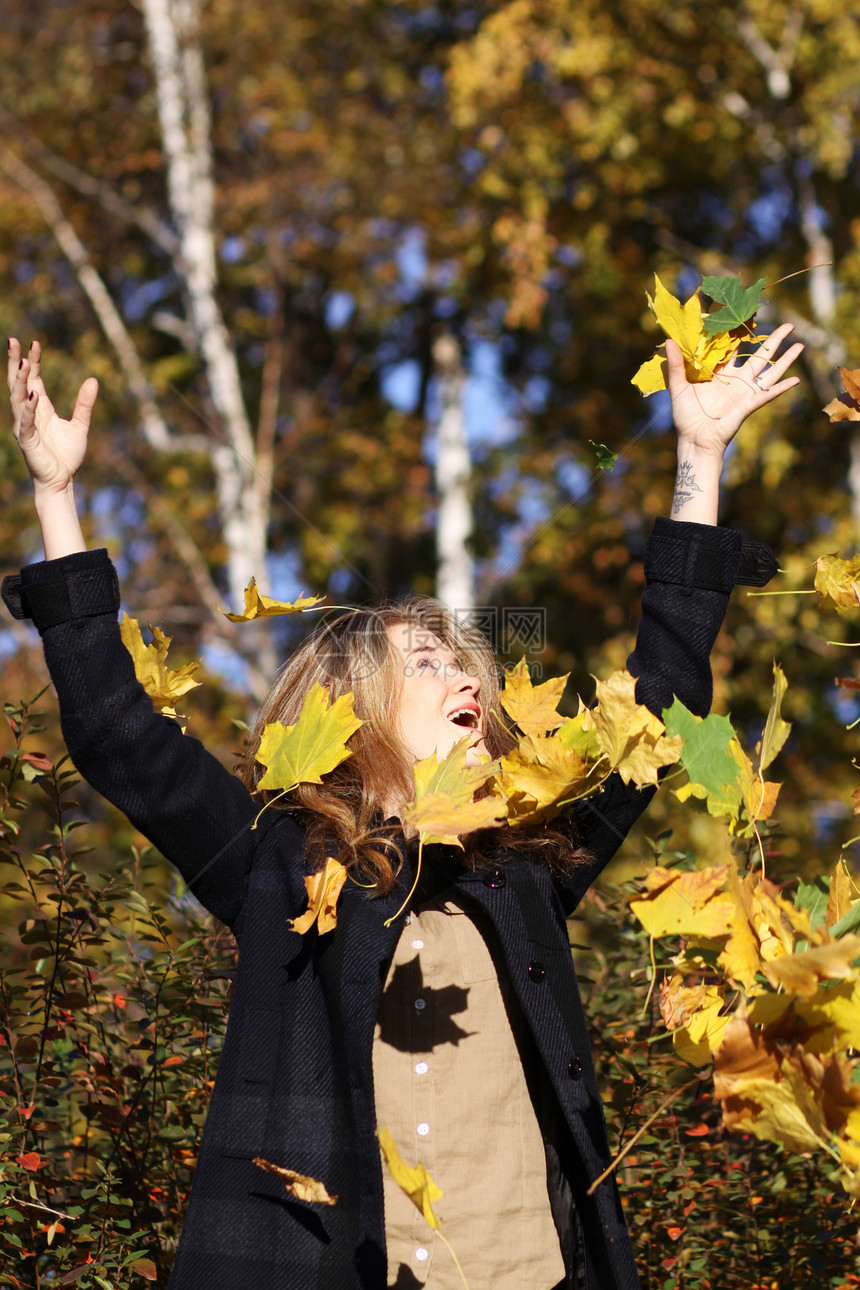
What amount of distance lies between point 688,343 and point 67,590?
0.88 m

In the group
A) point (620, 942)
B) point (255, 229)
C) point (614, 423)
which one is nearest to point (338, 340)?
point (255, 229)

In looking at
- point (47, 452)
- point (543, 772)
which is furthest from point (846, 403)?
point (47, 452)

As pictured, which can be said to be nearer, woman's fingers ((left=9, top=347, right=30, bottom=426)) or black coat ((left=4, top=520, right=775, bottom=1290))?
black coat ((left=4, top=520, right=775, bottom=1290))

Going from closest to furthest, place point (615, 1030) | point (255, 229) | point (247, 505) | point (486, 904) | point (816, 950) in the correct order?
point (816, 950), point (486, 904), point (615, 1030), point (247, 505), point (255, 229)

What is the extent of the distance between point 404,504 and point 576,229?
2.68 metres

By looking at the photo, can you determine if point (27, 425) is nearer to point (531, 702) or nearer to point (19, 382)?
point (19, 382)

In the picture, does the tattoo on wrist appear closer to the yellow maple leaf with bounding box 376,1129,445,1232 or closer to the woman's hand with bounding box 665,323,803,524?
the woman's hand with bounding box 665,323,803,524

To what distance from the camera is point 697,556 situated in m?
1.63

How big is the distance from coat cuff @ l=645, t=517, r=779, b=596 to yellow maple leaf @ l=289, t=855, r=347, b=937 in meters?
0.60

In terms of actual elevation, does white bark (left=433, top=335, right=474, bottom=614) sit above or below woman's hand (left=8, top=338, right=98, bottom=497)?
above

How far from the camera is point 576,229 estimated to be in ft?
27.6

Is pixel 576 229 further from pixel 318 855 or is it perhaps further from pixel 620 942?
pixel 318 855

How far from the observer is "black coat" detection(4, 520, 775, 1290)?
1379 mm

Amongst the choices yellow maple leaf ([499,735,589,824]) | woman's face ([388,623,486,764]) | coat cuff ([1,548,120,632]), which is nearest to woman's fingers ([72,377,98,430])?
coat cuff ([1,548,120,632])
